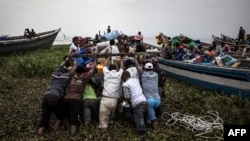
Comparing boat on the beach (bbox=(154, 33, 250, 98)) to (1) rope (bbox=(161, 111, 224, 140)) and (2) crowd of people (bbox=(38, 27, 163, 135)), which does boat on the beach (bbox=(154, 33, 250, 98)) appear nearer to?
(1) rope (bbox=(161, 111, 224, 140))

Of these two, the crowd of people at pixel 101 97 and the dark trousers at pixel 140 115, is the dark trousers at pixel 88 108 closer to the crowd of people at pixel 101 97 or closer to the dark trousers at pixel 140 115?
the crowd of people at pixel 101 97

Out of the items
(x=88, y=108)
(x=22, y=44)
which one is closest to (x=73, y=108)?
A: (x=88, y=108)

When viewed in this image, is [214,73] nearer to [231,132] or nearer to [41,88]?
[231,132]

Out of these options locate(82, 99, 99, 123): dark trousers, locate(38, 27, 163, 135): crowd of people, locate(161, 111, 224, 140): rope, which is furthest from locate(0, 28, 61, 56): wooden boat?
locate(161, 111, 224, 140): rope

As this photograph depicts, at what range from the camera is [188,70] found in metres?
11.4

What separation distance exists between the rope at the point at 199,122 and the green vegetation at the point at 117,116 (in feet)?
0.33

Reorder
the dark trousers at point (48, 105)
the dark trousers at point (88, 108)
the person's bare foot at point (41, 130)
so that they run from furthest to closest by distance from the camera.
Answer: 1. the dark trousers at point (88, 108)
2. the person's bare foot at point (41, 130)
3. the dark trousers at point (48, 105)

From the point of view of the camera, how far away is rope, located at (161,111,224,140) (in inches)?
251

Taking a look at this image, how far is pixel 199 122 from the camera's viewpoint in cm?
668

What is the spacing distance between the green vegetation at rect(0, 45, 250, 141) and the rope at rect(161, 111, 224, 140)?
0.10 m

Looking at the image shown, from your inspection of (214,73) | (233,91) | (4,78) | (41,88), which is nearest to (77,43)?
(41,88)

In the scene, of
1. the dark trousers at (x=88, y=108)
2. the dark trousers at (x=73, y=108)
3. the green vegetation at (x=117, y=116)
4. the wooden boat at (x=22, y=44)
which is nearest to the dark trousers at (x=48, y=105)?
the dark trousers at (x=73, y=108)

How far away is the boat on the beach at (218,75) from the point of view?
27.6ft

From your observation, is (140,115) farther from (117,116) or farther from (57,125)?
(57,125)
